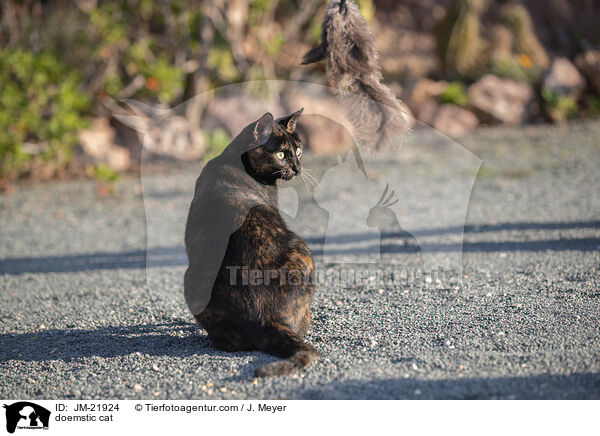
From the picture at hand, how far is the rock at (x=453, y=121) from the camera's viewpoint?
10789mm

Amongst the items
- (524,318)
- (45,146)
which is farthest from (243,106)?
(524,318)

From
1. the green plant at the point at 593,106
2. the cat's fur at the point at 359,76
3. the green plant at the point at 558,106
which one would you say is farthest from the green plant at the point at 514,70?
the cat's fur at the point at 359,76

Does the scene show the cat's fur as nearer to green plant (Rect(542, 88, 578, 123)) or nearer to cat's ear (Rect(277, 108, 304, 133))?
cat's ear (Rect(277, 108, 304, 133))

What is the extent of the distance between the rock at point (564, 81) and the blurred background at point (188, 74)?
0.02 m

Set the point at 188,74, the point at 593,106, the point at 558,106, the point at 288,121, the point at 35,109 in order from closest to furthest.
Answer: the point at 288,121 → the point at 35,109 → the point at 558,106 → the point at 593,106 → the point at 188,74

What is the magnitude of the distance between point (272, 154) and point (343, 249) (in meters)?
2.47

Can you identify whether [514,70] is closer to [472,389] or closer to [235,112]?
[235,112]

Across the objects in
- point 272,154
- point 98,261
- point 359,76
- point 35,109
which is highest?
point 35,109

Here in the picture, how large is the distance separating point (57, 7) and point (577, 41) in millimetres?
11726

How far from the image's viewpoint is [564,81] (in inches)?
434

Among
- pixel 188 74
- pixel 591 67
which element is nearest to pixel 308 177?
pixel 188 74

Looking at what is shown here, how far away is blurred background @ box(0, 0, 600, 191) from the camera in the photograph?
9.10 m

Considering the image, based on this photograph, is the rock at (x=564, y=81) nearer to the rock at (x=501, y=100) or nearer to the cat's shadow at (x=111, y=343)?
the rock at (x=501, y=100)
